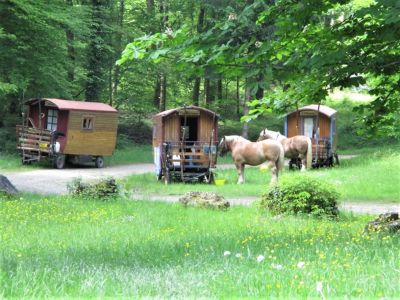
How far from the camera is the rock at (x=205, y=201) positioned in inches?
534

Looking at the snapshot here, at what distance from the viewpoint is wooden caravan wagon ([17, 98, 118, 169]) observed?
1118 inches

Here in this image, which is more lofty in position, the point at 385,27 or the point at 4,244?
the point at 385,27

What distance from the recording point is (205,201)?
13.8 meters

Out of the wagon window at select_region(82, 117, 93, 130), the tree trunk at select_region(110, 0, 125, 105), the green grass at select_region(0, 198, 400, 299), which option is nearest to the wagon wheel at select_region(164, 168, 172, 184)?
the wagon window at select_region(82, 117, 93, 130)

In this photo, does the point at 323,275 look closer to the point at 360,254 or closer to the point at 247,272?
Result: the point at 247,272

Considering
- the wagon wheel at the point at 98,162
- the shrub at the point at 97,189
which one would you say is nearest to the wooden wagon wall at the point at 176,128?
the wagon wheel at the point at 98,162

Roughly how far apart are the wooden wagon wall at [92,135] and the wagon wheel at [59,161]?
1.08 ft

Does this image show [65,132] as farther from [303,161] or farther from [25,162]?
[303,161]

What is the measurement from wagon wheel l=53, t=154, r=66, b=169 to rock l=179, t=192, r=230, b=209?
15285 mm

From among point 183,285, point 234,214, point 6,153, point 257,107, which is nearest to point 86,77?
point 6,153

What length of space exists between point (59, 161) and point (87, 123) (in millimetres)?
2506

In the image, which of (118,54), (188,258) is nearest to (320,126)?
(118,54)

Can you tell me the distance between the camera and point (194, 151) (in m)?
23.6

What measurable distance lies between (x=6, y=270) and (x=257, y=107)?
4984 millimetres
